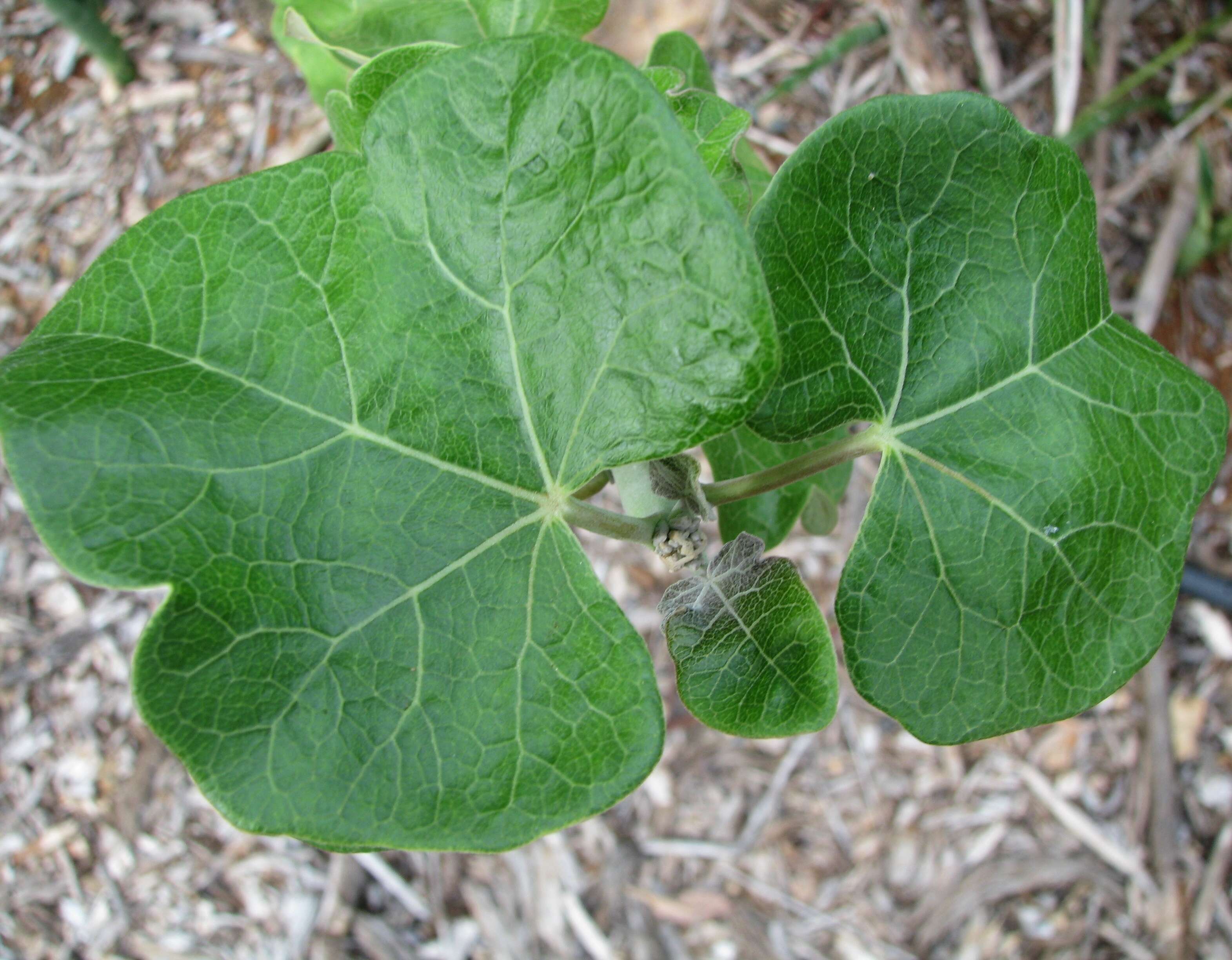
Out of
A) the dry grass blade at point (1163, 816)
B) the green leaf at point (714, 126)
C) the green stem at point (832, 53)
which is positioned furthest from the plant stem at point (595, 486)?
the dry grass blade at point (1163, 816)

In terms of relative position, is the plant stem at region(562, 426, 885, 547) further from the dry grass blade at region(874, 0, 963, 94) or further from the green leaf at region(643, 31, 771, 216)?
the dry grass blade at region(874, 0, 963, 94)

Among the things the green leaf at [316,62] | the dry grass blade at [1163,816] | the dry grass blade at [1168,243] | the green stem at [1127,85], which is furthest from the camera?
the dry grass blade at [1168,243]

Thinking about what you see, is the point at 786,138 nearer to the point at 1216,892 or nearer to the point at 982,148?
the point at 982,148

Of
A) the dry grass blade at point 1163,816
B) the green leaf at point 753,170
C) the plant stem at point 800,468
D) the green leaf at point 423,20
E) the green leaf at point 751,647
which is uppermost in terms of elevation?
the green leaf at point 423,20

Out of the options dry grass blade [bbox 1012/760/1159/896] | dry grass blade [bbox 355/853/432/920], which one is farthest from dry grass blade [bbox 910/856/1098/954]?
dry grass blade [bbox 355/853/432/920]

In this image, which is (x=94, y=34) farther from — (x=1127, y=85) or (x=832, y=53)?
(x=1127, y=85)

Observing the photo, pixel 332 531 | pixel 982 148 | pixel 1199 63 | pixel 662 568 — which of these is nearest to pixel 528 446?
pixel 332 531

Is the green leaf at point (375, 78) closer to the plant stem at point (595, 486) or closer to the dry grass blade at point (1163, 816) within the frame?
the plant stem at point (595, 486)

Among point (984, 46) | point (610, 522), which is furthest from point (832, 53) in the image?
point (610, 522)

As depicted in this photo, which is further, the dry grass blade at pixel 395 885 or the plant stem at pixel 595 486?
the dry grass blade at pixel 395 885
